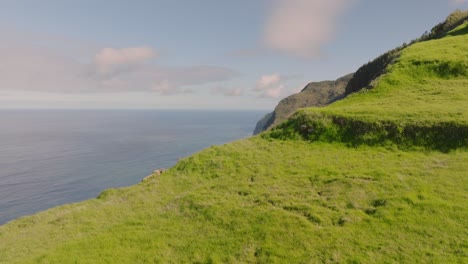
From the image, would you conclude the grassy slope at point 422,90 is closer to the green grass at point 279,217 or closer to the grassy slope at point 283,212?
the grassy slope at point 283,212

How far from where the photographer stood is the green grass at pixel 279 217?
14078 mm

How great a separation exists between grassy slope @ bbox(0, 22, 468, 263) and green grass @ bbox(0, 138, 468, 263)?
66 mm

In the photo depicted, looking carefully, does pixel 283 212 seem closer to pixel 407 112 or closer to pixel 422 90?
pixel 407 112

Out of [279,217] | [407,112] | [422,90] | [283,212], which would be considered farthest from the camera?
[422,90]

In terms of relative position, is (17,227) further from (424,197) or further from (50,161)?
(50,161)

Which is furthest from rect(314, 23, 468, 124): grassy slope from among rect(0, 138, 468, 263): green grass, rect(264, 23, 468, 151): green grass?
rect(0, 138, 468, 263): green grass

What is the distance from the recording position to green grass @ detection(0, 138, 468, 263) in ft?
46.2

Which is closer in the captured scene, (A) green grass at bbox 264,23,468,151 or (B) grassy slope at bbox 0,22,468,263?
(B) grassy slope at bbox 0,22,468,263

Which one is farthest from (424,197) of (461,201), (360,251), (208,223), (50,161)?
(50,161)

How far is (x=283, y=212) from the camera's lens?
17.1 metres

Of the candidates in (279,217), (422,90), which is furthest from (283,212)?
(422,90)

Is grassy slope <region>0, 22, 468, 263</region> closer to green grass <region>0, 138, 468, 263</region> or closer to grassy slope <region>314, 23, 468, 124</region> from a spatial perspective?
green grass <region>0, 138, 468, 263</region>

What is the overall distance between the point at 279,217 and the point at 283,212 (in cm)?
54

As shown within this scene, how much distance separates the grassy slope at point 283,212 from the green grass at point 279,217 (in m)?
0.07
